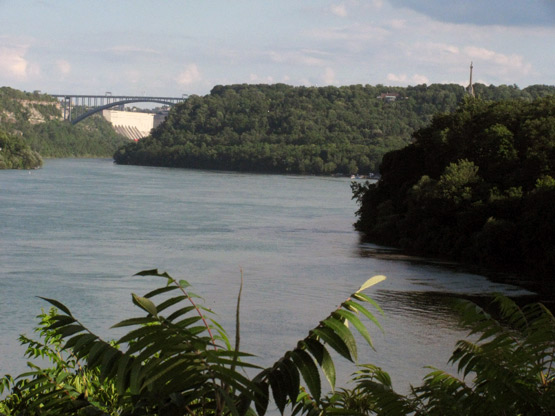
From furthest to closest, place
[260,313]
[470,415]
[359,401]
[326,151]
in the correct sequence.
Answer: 1. [326,151]
2. [260,313]
3. [359,401]
4. [470,415]

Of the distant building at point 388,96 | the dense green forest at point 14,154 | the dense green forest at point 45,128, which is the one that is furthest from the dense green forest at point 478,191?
the dense green forest at point 45,128

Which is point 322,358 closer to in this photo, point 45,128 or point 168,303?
point 168,303

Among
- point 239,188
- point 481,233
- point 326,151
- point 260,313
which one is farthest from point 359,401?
point 326,151

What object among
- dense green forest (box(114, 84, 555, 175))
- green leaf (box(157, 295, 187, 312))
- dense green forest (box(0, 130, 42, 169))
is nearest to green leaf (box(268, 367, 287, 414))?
green leaf (box(157, 295, 187, 312))

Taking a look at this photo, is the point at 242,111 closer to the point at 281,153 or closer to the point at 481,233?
the point at 281,153

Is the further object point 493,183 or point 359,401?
point 493,183

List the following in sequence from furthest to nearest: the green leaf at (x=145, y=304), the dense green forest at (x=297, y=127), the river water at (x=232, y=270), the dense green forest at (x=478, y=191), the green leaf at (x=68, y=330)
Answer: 1. the dense green forest at (x=297, y=127)
2. the dense green forest at (x=478, y=191)
3. the river water at (x=232, y=270)
4. the green leaf at (x=68, y=330)
5. the green leaf at (x=145, y=304)

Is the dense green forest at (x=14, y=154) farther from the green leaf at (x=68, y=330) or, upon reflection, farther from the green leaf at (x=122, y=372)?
the green leaf at (x=122, y=372)
